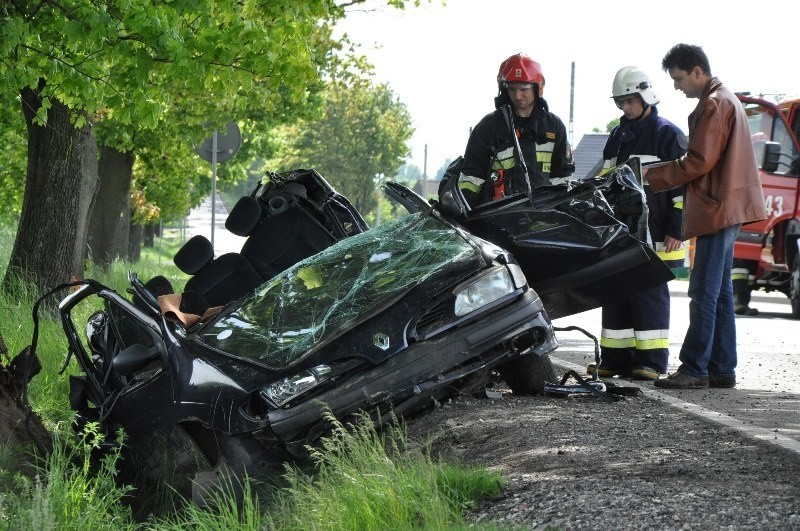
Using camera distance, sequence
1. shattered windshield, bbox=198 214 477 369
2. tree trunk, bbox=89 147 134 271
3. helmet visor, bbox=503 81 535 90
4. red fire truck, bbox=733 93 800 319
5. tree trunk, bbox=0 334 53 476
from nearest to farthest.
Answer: shattered windshield, bbox=198 214 477 369, tree trunk, bbox=0 334 53 476, helmet visor, bbox=503 81 535 90, red fire truck, bbox=733 93 800 319, tree trunk, bbox=89 147 134 271

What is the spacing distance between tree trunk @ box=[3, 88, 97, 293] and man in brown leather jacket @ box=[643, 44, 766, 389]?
731 centimetres

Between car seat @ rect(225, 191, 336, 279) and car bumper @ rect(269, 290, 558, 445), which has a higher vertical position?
car seat @ rect(225, 191, 336, 279)

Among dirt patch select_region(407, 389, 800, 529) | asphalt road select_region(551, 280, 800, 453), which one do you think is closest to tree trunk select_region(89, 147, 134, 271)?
asphalt road select_region(551, 280, 800, 453)

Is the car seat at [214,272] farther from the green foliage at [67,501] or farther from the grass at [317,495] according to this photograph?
the green foliage at [67,501]

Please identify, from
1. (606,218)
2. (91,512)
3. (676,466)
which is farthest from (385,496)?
(606,218)

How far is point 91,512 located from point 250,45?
16.0 ft

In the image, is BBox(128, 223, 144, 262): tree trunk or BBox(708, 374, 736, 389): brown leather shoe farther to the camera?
BBox(128, 223, 144, 262): tree trunk

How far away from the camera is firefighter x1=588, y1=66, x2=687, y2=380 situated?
29.2 feet

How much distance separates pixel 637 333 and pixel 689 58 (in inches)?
72.6

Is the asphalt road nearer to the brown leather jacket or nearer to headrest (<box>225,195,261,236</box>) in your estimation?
the brown leather jacket

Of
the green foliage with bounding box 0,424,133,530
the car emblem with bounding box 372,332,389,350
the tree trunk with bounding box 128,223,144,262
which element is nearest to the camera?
the green foliage with bounding box 0,424,133,530

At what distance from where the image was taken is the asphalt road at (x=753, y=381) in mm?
6918

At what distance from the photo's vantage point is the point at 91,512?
595cm

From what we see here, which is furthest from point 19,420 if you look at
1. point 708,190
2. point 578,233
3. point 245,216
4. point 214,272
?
point 708,190
